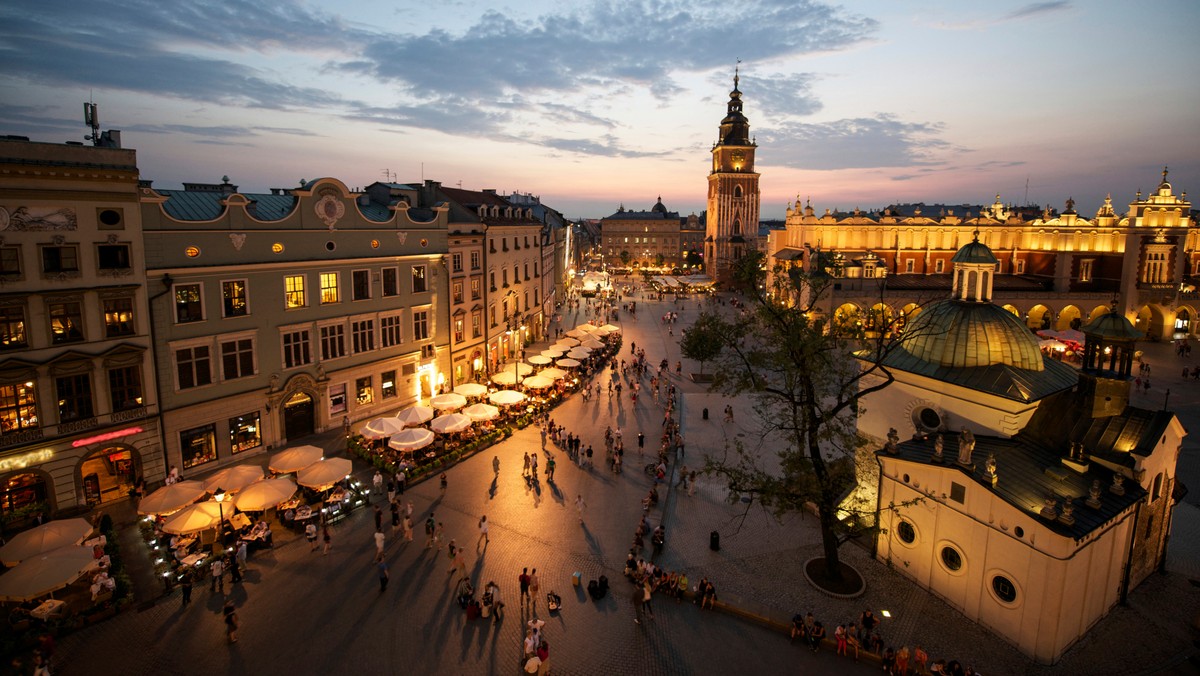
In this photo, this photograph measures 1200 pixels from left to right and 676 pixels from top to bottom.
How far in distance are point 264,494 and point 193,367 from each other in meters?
8.29

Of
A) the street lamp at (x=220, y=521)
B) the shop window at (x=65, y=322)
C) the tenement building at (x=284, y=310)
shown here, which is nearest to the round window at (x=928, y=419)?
the street lamp at (x=220, y=521)

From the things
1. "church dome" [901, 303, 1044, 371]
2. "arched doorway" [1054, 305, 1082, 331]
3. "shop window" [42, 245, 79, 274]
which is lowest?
"arched doorway" [1054, 305, 1082, 331]

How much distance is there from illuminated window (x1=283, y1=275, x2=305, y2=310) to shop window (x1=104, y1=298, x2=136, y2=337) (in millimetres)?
6626

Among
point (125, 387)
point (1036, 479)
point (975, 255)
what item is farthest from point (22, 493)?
point (975, 255)

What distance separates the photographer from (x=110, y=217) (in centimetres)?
2398

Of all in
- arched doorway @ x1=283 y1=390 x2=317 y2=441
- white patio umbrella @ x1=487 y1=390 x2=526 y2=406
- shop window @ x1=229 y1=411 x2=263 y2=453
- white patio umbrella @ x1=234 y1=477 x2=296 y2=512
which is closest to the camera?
white patio umbrella @ x1=234 y1=477 x2=296 y2=512

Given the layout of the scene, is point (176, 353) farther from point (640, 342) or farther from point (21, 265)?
point (640, 342)

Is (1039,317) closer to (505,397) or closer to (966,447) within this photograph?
(966,447)

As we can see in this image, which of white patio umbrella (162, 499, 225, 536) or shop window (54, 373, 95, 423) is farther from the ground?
shop window (54, 373, 95, 423)

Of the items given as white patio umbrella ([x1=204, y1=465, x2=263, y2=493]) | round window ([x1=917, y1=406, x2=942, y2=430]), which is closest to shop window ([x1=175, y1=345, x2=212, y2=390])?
white patio umbrella ([x1=204, y1=465, x2=263, y2=493])

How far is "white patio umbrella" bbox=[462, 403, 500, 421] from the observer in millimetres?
32341

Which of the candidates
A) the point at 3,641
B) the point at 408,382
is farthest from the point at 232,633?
the point at 408,382

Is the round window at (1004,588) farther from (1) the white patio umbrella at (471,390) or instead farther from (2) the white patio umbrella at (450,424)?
(1) the white patio umbrella at (471,390)

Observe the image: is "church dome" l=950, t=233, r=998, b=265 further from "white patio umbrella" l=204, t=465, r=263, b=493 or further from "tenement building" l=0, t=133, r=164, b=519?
"tenement building" l=0, t=133, r=164, b=519
